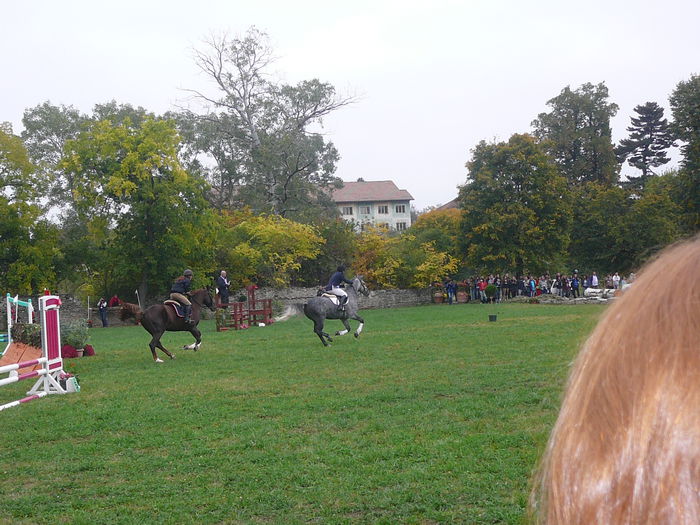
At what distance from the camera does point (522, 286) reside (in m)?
42.0

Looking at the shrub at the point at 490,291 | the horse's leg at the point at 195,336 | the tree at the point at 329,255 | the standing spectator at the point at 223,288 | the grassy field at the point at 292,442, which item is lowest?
the grassy field at the point at 292,442

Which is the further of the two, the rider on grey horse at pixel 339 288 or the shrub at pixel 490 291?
the shrub at pixel 490 291

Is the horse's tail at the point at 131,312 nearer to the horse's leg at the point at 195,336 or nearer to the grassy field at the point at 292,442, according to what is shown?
the horse's leg at the point at 195,336

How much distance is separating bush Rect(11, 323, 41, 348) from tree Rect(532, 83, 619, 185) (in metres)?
52.8

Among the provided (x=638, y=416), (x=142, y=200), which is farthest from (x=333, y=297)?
(x=142, y=200)

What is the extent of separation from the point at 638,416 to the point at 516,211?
44785 mm

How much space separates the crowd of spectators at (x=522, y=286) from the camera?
3897 centimetres

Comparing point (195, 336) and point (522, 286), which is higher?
point (522, 286)

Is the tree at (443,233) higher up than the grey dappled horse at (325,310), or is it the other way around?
the tree at (443,233)

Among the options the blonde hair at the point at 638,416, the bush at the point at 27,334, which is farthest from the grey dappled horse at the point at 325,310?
the blonde hair at the point at 638,416

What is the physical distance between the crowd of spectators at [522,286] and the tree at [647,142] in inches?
1154

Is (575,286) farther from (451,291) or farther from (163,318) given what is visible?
(163,318)

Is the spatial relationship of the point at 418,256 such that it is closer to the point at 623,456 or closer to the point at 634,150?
the point at 634,150

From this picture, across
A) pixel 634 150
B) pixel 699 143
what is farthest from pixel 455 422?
pixel 634 150
